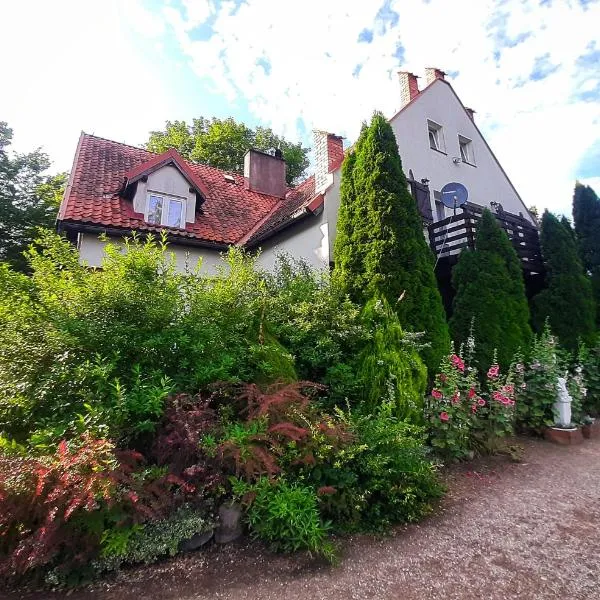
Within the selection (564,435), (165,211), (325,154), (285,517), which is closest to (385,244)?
(325,154)

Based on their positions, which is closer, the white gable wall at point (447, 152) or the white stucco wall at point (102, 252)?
the white stucco wall at point (102, 252)

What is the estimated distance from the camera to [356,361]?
5.00 metres

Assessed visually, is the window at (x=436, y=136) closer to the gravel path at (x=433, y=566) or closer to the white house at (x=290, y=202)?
the white house at (x=290, y=202)

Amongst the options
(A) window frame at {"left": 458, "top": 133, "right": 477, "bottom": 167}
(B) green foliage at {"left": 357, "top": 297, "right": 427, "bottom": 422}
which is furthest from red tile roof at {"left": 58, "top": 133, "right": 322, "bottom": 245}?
(A) window frame at {"left": 458, "top": 133, "right": 477, "bottom": 167}

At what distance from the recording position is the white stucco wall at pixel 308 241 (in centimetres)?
814

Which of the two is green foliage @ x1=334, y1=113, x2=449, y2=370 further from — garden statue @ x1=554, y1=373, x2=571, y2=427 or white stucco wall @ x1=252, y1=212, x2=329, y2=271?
garden statue @ x1=554, y1=373, x2=571, y2=427

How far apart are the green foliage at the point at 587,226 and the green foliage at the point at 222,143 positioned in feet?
51.8

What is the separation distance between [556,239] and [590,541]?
331 inches

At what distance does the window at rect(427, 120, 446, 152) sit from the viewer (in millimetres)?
10883

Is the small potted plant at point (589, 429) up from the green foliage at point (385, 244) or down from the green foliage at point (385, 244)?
down

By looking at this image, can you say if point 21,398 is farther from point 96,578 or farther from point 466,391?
point 466,391

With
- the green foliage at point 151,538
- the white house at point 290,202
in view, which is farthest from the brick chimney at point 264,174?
the green foliage at point 151,538

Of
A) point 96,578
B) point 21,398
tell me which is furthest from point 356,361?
point 21,398

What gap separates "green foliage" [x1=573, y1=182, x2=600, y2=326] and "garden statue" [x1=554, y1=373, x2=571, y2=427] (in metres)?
8.67
